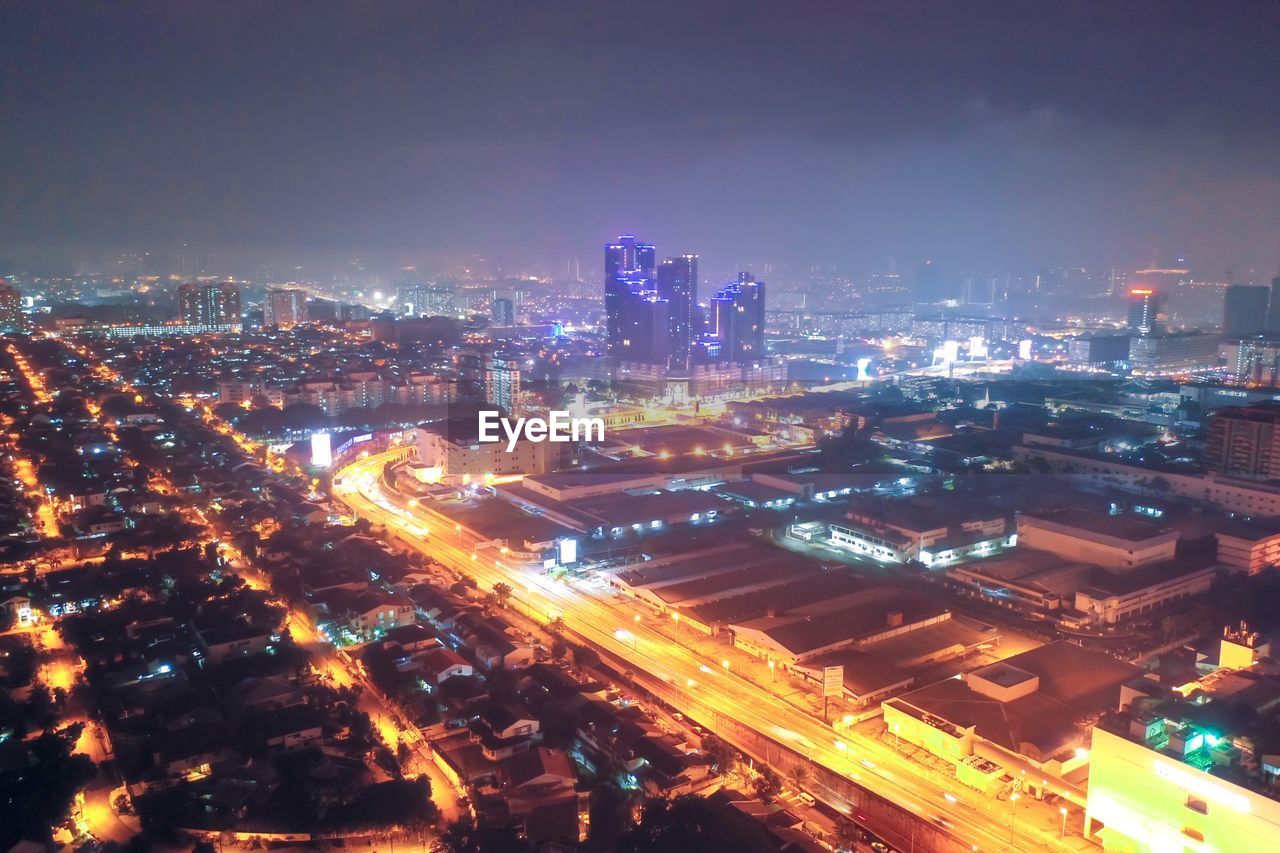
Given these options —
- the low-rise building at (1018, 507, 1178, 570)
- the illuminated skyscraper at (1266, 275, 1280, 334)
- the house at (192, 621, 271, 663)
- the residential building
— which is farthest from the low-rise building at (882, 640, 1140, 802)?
the illuminated skyscraper at (1266, 275, 1280, 334)

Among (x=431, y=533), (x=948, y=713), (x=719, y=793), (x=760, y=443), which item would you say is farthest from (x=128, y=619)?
(x=760, y=443)

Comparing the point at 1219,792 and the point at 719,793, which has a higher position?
the point at 1219,792

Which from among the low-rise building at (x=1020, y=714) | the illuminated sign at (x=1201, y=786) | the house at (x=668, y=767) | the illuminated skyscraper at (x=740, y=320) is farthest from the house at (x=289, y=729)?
the illuminated skyscraper at (x=740, y=320)

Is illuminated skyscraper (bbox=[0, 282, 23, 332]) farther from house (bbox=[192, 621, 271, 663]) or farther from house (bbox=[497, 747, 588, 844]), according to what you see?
house (bbox=[497, 747, 588, 844])

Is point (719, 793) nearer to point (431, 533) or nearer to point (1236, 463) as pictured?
point (431, 533)

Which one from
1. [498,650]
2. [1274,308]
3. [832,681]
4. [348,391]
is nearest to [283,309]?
[348,391]

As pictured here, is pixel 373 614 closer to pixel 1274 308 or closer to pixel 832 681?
pixel 832 681

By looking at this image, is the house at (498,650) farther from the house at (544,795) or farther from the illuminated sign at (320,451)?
the illuminated sign at (320,451)
